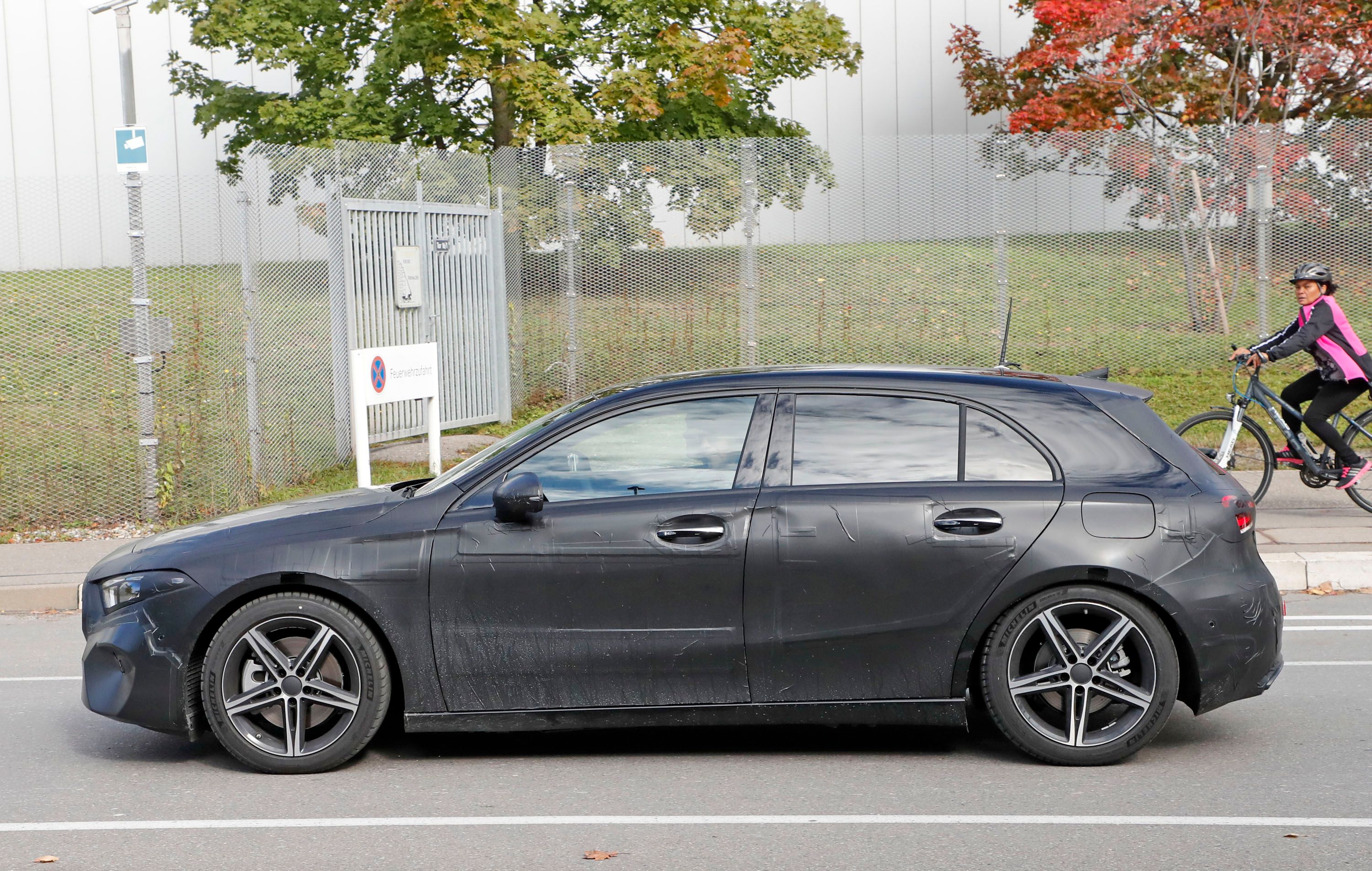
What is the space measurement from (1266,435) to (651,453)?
6641 millimetres

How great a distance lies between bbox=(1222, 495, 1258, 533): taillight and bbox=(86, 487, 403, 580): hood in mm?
3147

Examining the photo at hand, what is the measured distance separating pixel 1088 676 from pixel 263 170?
30.9ft

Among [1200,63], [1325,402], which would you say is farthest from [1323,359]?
[1200,63]

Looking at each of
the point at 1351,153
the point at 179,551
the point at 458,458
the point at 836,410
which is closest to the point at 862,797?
the point at 836,410

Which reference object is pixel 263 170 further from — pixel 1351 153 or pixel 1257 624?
pixel 1351 153

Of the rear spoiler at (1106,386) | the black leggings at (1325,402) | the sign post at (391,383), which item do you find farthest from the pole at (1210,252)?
the rear spoiler at (1106,386)

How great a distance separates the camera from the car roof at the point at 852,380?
561cm

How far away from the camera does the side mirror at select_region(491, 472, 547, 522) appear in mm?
5273

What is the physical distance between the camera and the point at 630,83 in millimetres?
18891

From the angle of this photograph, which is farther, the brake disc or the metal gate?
the metal gate

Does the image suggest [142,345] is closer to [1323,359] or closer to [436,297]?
[436,297]

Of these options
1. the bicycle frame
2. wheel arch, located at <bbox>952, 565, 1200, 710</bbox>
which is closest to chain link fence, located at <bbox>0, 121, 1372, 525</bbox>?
the bicycle frame

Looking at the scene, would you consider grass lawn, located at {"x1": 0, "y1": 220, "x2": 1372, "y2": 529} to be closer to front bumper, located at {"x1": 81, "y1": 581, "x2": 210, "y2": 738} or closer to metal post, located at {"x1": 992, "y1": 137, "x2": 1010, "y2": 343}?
metal post, located at {"x1": 992, "y1": 137, "x2": 1010, "y2": 343}

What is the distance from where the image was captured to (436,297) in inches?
581
